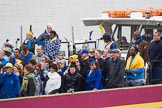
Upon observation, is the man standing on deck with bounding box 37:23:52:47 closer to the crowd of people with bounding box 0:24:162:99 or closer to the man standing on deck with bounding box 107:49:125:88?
the crowd of people with bounding box 0:24:162:99

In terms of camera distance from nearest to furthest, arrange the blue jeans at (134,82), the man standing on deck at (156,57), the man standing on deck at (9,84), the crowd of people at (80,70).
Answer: the man standing on deck at (9,84), the crowd of people at (80,70), the blue jeans at (134,82), the man standing on deck at (156,57)

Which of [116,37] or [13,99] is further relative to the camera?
[116,37]

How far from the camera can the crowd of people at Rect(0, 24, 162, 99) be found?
11.4 metres

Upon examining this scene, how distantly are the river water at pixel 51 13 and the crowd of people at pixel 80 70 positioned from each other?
912 cm

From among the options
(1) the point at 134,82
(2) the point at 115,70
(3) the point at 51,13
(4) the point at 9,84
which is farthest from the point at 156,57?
(3) the point at 51,13

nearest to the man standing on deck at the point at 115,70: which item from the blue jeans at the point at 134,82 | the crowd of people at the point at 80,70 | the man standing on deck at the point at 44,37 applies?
the crowd of people at the point at 80,70

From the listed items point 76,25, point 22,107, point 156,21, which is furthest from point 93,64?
point 76,25

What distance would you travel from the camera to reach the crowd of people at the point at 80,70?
37.5 ft

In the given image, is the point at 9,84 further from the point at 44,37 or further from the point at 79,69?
the point at 44,37

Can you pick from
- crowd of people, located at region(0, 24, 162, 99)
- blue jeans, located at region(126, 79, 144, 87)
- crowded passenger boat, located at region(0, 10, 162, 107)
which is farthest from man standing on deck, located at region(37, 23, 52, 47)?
blue jeans, located at region(126, 79, 144, 87)

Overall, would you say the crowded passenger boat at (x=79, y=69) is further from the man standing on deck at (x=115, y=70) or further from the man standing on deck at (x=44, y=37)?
the man standing on deck at (x=44, y=37)

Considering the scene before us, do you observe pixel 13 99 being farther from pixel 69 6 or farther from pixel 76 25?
pixel 69 6

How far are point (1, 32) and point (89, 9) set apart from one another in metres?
3.08

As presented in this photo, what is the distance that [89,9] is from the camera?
2409 centimetres
